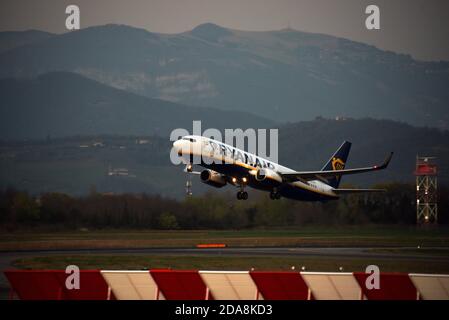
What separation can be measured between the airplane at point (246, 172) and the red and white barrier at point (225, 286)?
27791mm

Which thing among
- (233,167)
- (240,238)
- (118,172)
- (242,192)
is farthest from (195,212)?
(118,172)

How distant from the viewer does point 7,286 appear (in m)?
36.1

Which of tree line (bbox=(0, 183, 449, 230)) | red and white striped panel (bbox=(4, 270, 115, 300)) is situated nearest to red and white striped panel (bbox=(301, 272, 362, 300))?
red and white striped panel (bbox=(4, 270, 115, 300))

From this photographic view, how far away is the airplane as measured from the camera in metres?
57.8

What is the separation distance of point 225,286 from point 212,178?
33495 mm

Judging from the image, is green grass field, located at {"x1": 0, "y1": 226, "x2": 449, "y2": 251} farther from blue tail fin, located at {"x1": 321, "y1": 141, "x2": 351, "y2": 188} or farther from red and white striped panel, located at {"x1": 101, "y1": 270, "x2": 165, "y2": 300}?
red and white striped panel, located at {"x1": 101, "y1": 270, "x2": 165, "y2": 300}

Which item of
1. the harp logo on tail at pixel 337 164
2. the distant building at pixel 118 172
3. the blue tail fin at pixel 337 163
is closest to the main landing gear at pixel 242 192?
the blue tail fin at pixel 337 163

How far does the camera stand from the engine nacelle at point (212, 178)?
206 feet

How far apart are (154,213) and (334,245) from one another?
23894mm

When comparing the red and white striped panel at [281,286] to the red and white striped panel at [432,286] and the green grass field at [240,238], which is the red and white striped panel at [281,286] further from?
the green grass field at [240,238]

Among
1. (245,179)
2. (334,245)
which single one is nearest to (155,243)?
(245,179)

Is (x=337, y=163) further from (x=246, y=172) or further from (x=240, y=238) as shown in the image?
(x=246, y=172)

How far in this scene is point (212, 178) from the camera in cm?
6300
